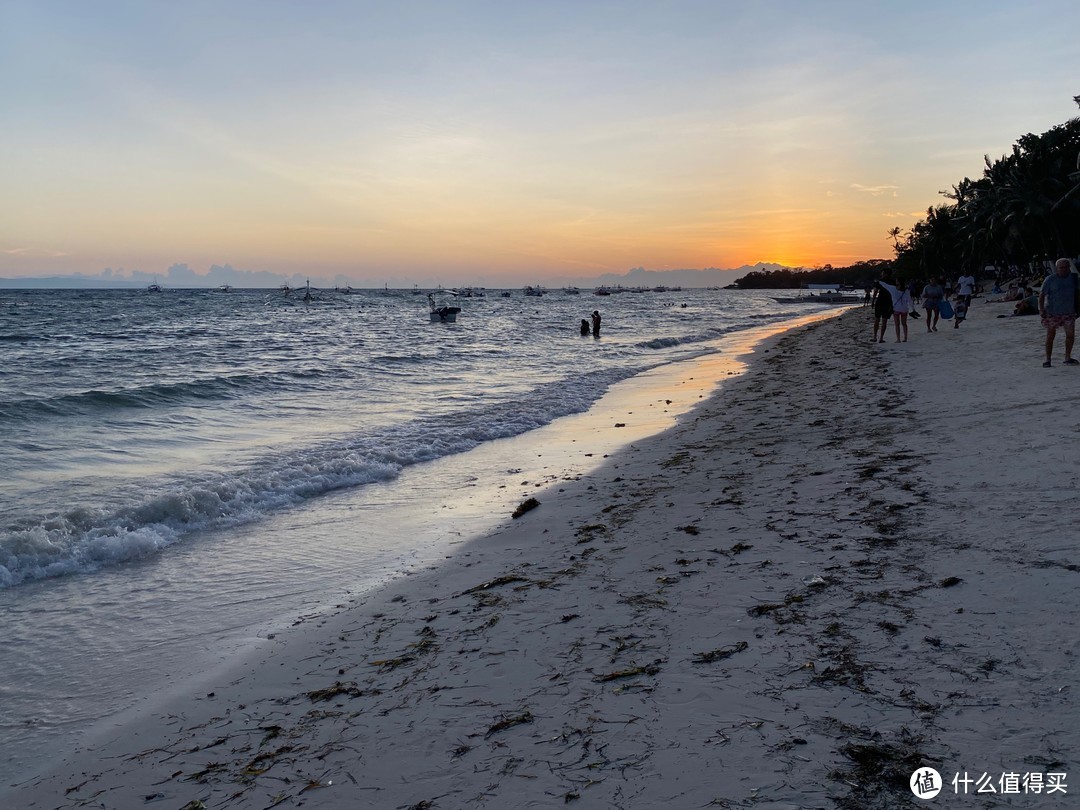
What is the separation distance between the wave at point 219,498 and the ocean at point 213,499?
0.10ft

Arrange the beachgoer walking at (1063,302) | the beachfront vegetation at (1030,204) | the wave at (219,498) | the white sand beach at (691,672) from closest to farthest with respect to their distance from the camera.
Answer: the white sand beach at (691,672) → the wave at (219,498) → the beachgoer walking at (1063,302) → the beachfront vegetation at (1030,204)

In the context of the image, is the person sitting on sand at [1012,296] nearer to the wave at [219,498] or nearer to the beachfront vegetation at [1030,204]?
the beachfront vegetation at [1030,204]

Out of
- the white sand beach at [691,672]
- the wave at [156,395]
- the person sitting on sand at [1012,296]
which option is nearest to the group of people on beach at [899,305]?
the person sitting on sand at [1012,296]

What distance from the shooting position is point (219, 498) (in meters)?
9.17

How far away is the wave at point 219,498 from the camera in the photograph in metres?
7.27

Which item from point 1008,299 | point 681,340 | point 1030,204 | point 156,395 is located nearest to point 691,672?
point 156,395

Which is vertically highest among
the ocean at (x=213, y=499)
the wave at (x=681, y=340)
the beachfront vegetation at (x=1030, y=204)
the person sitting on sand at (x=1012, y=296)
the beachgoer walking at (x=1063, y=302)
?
the beachfront vegetation at (x=1030, y=204)

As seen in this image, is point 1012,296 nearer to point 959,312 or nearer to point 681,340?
point 959,312

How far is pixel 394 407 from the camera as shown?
17.7m

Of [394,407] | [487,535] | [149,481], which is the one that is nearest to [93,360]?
[394,407]

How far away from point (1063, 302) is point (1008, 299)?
3319 cm

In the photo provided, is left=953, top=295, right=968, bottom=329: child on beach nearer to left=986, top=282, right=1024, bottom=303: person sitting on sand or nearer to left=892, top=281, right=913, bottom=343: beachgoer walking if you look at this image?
left=892, top=281, right=913, bottom=343: beachgoer walking

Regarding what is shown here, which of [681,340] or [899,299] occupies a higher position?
[899,299]

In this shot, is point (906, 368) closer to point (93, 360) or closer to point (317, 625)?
point (317, 625)
